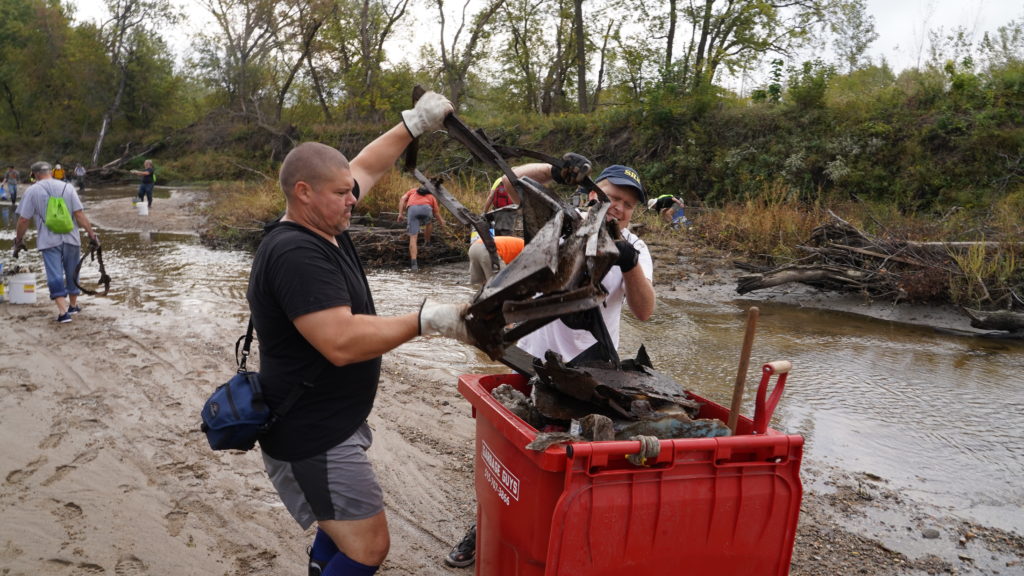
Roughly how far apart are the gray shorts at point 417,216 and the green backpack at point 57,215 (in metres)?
4.98

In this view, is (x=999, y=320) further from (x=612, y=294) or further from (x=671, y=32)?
(x=671, y=32)

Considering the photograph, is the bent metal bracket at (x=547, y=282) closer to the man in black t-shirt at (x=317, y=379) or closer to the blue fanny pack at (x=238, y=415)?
the man in black t-shirt at (x=317, y=379)

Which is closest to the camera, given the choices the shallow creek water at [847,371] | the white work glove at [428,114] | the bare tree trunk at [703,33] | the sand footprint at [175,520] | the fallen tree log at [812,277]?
the white work glove at [428,114]

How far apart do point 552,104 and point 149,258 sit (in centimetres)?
2129

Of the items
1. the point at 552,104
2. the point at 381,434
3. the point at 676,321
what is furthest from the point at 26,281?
the point at 552,104

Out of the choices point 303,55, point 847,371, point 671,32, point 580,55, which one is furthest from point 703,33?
point 303,55

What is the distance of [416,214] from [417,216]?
0.06 metres

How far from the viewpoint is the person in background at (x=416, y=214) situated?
11.3 m

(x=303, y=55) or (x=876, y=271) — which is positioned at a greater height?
(x=303, y=55)

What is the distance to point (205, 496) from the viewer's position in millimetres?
3539

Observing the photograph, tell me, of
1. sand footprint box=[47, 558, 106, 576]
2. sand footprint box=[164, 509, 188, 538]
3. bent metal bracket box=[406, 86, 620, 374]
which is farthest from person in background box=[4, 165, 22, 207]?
bent metal bracket box=[406, 86, 620, 374]

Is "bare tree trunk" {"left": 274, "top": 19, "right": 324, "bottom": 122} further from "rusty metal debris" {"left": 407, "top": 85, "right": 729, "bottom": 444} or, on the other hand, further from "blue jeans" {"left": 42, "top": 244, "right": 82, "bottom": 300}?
"rusty metal debris" {"left": 407, "top": 85, "right": 729, "bottom": 444}

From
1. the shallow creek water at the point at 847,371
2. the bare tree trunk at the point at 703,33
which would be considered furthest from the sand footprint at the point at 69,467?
the bare tree trunk at the point at 703,33

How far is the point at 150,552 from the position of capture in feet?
9.96
